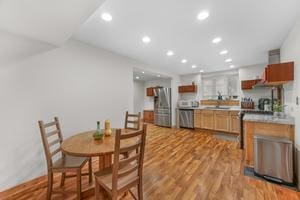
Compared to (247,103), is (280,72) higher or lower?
higher

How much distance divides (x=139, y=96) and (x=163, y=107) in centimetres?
238

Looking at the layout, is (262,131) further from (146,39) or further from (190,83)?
(190,83)

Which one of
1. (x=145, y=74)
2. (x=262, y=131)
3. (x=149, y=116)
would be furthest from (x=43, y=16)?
(x=149, y=116)

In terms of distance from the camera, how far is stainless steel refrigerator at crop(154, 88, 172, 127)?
640 centimetres

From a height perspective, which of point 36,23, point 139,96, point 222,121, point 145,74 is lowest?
point 222,121

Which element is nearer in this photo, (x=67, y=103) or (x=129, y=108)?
(x=67, y=103)

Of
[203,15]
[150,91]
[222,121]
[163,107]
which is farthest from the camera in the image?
[150,91]

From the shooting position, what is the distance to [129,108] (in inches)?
155

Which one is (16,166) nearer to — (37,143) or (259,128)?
(37,143)

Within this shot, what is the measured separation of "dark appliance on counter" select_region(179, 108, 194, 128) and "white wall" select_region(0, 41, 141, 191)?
345 cm

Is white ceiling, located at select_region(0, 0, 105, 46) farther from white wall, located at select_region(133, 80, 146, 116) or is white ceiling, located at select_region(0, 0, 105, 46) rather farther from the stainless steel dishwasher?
white wall, located at select_region(133, 80, 146, 116)

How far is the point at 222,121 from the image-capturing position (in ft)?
17.0

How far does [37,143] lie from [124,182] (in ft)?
5.95

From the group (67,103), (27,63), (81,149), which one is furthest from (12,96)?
(81,149)
